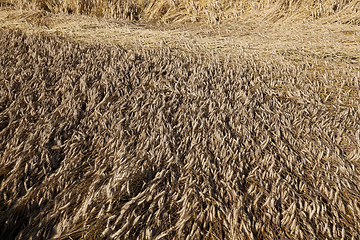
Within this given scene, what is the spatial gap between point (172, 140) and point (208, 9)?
2445mm

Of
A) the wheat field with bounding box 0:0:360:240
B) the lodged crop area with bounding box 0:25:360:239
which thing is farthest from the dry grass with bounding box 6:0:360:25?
the lodged crop area with bounding box 0:25:360:239

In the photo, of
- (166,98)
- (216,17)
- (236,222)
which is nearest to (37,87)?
(166,98)

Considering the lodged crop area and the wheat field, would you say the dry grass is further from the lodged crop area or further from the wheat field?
the lodged crop area

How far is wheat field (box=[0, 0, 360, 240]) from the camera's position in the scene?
108 cm

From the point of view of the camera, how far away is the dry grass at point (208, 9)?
10.2ft

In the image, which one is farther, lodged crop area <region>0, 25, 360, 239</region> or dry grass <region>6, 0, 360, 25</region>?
dry grass <region>6, 0, 360, 25</region>

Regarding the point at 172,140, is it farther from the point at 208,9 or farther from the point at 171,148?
the point at 208,9

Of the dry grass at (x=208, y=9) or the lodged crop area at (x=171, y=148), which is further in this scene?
the dry grass at (x=208, y=9)

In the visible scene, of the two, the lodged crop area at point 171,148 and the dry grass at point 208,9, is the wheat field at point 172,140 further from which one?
the dry grass at point 208,9

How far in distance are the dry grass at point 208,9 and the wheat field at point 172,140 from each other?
99 centimetres

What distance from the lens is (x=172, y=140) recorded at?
136cm

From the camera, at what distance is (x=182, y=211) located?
3.59 feet

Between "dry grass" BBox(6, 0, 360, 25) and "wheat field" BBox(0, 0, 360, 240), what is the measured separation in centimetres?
99

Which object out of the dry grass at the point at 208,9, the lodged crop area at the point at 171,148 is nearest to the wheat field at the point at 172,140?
the lodged crop area at the point at 171,148
